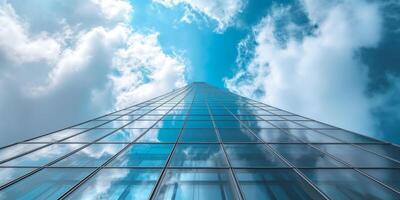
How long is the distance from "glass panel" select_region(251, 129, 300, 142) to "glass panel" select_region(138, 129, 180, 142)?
3932mm

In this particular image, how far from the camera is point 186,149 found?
8.35 metres

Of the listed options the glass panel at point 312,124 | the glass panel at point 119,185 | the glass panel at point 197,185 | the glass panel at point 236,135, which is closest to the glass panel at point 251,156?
the glass panel at point 236,135

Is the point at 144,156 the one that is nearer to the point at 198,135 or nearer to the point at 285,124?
the point at 198,135

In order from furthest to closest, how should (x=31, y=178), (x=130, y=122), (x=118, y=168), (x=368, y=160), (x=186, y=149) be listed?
(x=130, y=122) < (x=186, y=149) < (x=368, y=160) < (x=118, y=168) < (x=31, y=178)

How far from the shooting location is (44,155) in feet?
25.6

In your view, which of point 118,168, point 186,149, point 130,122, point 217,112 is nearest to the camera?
point 118,168

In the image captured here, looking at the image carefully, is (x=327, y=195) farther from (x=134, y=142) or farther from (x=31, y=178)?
(x=31, y=178)

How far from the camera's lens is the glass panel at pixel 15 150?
782cm

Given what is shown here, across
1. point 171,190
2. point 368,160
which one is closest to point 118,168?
point 171,190

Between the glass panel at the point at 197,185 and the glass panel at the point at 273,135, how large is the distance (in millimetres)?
3902

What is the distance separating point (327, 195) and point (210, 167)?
3205 millimetres

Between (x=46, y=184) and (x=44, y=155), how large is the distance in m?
2.32

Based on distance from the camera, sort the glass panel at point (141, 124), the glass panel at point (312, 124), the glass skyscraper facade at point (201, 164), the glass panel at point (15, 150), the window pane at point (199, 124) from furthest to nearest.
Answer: the glass panel at point (312, 124), the glass panel at point (141, 124), the window pane at point (199, 124), the glass panel at point (15, 150), the glass skyscraper facade at point (201, 164)

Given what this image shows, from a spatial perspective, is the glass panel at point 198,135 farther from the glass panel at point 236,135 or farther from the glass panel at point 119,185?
the glass panel at point 119,185
